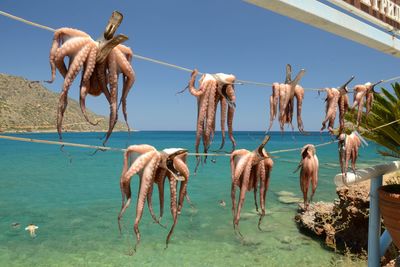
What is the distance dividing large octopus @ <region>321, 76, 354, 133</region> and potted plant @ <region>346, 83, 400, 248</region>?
0.61 m

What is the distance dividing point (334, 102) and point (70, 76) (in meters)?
2.17

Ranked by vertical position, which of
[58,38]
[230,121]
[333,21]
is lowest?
[230,121]

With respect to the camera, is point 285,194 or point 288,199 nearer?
point 288,199

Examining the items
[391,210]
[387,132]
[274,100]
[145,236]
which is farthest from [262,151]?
[145,236]

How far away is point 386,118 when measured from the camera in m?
4.49

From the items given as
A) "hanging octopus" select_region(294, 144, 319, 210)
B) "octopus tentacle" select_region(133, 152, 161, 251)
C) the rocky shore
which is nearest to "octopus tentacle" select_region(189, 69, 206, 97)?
"octopus tentacle" select_region(133, 152, 161, 251)

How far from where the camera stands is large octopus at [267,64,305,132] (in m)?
2.29

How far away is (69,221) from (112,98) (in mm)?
18358

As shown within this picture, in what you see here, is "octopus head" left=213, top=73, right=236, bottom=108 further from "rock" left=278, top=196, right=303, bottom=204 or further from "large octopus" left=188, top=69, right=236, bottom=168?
"rock" left=278, top=196, right=303, bottom=204

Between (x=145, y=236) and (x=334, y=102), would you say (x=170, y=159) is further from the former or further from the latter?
(x=145, y=236)

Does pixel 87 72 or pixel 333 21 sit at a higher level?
pixel 333 21

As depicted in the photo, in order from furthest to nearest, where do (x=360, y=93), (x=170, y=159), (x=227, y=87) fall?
(x=360, y=93)
(x=227, y=87)
(x=170, y=159)

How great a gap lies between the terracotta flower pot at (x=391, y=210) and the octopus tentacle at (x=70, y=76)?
10.8 feet

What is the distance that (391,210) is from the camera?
3.37 meters
